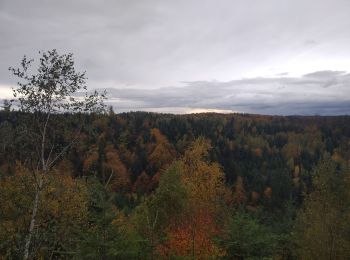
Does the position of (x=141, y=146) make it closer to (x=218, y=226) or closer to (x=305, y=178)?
(x=305, y=178)

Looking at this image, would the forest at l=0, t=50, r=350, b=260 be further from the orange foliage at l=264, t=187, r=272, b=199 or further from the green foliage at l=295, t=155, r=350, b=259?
the orange foliage at l=264, t=187, r=272, b=199

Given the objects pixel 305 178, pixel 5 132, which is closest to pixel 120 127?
pixel 305 178

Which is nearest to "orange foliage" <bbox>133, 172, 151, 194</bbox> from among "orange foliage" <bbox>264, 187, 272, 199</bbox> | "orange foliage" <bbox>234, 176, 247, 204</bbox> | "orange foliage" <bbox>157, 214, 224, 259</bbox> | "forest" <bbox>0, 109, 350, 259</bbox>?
"orange foliage" <bbox>234, 176, 247, 204</bbox>

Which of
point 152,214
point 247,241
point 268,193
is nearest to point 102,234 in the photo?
point 247,241

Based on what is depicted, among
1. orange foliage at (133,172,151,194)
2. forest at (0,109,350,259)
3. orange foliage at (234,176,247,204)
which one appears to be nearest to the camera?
forest at (0,109,350,259)

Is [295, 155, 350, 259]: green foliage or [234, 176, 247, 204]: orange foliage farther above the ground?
[295, 155, 350, 259]: green foliage

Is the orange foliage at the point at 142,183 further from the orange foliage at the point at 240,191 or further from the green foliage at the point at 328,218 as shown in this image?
the green foliage at the point at 328,218

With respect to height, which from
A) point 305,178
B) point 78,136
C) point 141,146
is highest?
point 78,136

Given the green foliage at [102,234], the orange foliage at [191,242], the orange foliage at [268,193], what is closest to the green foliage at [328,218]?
the orange foliage at [191,242]

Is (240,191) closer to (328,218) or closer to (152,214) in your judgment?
(152,214)

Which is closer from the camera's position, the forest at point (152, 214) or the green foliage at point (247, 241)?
the forest at point (152, 214)

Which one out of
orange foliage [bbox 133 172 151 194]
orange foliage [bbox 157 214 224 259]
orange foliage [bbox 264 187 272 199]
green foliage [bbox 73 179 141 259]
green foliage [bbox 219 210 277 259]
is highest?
green foliage [bbox 73 179 141 259]

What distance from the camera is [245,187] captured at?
129m

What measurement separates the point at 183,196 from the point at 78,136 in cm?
1937
